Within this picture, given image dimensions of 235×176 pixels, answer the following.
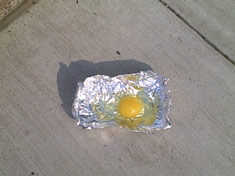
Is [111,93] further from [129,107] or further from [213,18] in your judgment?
[213,18]

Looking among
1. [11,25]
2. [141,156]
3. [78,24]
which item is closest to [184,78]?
[141,156]

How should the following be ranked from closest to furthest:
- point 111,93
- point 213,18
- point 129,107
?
1. point 129,107
2. point 111,93
3. point 213,18

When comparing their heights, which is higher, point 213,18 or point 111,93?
point 213,18

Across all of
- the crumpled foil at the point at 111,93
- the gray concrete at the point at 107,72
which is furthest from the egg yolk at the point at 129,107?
the gray concrete at the point at 107,72

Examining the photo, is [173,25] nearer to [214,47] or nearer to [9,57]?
[214,47]

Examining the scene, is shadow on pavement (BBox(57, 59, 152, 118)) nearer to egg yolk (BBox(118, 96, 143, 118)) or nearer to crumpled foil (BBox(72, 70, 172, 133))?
crumpled foil (BBox(72, 70, 172, 133))

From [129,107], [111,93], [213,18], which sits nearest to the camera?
[129,107]

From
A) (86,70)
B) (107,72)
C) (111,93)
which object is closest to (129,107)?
(111,93)
